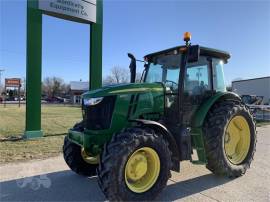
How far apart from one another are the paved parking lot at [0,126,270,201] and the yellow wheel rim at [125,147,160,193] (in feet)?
1.07

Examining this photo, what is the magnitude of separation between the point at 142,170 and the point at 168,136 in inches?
26.3

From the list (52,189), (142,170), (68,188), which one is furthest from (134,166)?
(52,189)

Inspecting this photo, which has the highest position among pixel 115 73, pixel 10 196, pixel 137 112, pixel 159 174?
pixel 115 73

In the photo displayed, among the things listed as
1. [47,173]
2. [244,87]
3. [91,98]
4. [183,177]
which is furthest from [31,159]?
[244,87]

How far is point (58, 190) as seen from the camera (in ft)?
15.9

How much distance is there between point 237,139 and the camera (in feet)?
20.2

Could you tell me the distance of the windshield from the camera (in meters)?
5.54

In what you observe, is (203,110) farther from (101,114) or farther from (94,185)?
(94,185)

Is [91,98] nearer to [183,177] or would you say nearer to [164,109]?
[164,109]

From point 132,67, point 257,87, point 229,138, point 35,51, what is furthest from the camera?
point 257,87

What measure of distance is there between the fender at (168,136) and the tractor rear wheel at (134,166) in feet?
0.36

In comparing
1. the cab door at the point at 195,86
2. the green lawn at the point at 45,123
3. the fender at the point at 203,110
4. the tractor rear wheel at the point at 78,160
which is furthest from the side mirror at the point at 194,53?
the green lawn at the point at 45,123

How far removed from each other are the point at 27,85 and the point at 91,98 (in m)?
5.58

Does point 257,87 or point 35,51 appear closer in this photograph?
point 35,51
